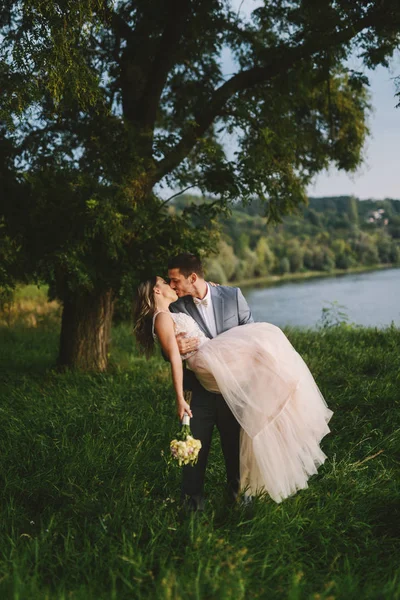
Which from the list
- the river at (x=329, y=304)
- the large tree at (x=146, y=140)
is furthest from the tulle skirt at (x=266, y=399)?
the river at (x=329, y=304)

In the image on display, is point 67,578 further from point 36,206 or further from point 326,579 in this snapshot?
point 36,206

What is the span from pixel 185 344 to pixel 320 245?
203ft

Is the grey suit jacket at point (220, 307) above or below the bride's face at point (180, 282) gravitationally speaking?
below

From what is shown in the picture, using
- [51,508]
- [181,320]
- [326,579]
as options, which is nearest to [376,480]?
[326,579]

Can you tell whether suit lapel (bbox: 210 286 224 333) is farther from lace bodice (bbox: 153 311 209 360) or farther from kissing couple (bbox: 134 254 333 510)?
lace bodice (bbox: 153 311 209 360)

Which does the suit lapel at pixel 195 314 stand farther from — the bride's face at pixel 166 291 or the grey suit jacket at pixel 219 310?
the bride's face at pixel 166 291

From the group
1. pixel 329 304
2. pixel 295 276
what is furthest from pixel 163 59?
pixel 295 276

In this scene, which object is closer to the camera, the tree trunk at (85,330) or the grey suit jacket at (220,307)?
the grey suit jacket at (220,307)

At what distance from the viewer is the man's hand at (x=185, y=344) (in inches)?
138

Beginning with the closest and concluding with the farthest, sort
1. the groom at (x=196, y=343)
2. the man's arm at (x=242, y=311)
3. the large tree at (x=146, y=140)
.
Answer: the groom at (x=196, y=343) → the man's arm at (x=242, y=311) → the large tree at (x=146, y=140)

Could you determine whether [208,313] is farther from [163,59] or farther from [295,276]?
[295,276]

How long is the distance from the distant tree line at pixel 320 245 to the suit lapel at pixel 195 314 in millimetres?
29925

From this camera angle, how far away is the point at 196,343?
3.54m

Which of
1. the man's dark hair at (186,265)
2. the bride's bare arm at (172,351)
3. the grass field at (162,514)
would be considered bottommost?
the grass field at (162,514)
